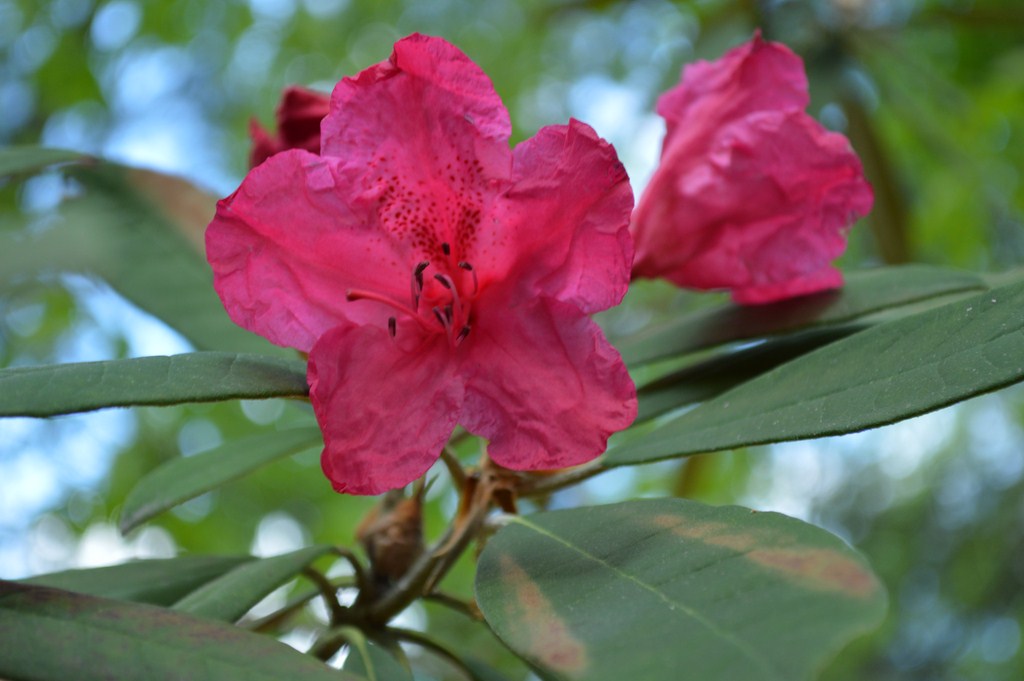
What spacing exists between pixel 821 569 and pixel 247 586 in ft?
1.51

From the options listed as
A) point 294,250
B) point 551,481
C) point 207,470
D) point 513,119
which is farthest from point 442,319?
point 513,119

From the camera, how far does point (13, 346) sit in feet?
9.50

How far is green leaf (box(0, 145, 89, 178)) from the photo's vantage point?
2.88 ft

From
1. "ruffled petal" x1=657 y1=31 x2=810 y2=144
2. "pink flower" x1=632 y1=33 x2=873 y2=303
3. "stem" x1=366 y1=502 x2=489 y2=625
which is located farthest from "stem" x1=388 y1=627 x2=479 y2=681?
"ruffled petal" x1=657 y1=31 x2=810 y2=144

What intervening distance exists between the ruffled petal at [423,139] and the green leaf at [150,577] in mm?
369

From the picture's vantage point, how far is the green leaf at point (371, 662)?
0.71 metres

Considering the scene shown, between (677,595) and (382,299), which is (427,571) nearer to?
(382,299)

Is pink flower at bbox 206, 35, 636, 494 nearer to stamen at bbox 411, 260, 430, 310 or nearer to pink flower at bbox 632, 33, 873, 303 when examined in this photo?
stamen at bbox 411, 260, 430, 310

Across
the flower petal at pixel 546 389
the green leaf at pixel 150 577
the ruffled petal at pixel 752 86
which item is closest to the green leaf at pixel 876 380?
the flower petal at pixel 546 389

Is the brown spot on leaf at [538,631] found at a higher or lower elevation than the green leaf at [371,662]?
higher

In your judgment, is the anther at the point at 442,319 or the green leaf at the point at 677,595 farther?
the anther at the point at 442,319

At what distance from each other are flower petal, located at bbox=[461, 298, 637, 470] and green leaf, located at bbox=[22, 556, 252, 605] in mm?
339

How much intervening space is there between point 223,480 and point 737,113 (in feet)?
1.80

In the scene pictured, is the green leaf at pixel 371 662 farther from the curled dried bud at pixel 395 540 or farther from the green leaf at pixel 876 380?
the green leaf at pixel 876 380
